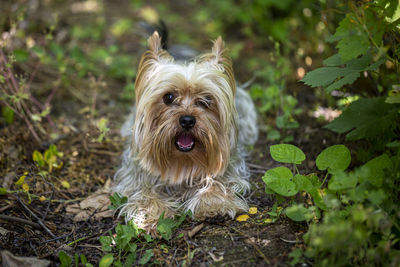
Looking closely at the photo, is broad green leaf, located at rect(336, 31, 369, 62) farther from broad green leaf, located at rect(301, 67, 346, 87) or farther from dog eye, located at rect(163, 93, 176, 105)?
dog eye, located at rect(163, 93, 176, 105)

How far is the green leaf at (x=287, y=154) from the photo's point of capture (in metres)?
2.75

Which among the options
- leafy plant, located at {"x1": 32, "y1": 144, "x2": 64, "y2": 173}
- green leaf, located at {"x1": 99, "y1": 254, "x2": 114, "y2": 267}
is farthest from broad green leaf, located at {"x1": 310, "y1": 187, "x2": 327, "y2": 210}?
leafy plant, located at {"x1": 32, "y1": 144, "x2": 64, "y2": 173}

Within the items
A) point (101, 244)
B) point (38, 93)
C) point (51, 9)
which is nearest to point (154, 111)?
point (101, 244)

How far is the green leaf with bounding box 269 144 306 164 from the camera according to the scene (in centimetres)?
275

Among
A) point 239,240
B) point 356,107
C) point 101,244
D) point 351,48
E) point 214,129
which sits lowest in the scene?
point 101,244

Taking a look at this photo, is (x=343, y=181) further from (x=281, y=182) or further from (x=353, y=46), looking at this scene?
(x=353, y=46)

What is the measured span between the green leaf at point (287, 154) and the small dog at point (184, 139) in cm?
59

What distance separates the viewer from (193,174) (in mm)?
3447

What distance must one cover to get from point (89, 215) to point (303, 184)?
5.81 ft

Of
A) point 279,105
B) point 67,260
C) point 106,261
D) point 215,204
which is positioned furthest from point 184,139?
point 279,105

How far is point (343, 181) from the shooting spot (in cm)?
229

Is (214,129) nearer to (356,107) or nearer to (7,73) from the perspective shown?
(356,107)

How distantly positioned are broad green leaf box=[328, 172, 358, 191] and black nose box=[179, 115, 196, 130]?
119cm

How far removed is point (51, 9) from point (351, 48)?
6.54 m
